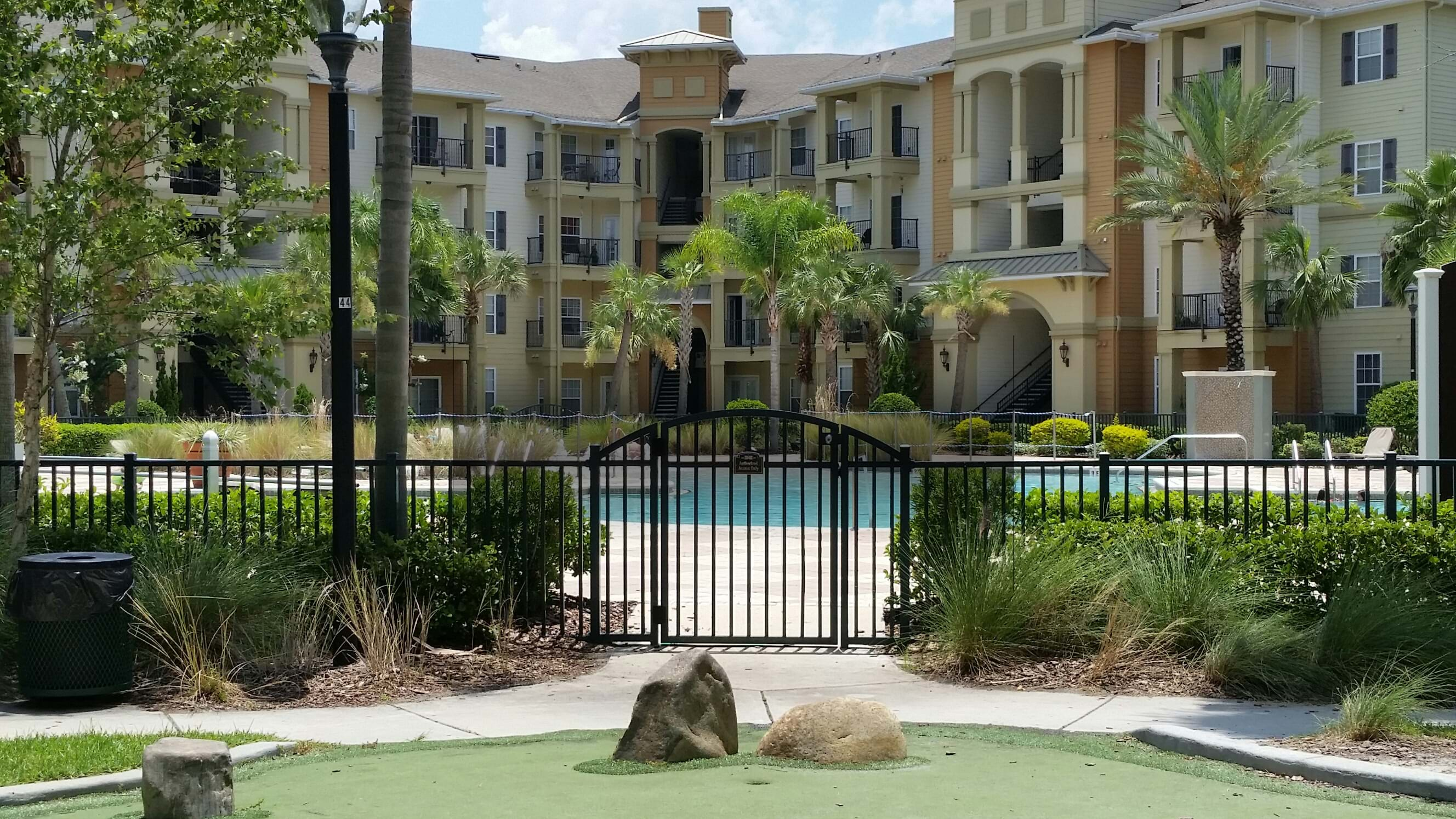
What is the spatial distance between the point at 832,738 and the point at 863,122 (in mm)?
49094

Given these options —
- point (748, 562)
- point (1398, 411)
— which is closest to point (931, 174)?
point (1398, 411)

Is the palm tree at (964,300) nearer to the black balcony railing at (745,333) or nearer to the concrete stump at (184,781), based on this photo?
the black balcony railing at (745,333)

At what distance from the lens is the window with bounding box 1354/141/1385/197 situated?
42125 mm

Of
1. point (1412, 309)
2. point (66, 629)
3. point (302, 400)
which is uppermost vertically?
point (1412, 309)

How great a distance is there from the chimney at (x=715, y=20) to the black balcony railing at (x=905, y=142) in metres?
11.8

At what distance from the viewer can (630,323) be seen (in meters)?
51.2

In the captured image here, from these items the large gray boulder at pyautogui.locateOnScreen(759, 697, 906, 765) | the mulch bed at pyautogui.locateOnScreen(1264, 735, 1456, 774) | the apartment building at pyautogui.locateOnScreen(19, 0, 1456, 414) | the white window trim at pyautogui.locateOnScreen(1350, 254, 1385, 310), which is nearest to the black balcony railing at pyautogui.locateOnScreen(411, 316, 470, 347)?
the apartment building at pyautogui.locateOnScreen(19, 0, 1456, 414)

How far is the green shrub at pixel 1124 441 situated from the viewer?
128 ft

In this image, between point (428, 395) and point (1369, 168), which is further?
point (428, 395)

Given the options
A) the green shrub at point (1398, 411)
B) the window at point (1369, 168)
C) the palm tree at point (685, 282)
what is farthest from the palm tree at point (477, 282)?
the green shrub at point (1398, 411)

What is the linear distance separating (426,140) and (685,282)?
13.1 meters

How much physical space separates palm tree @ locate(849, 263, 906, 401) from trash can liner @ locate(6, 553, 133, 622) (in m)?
38.8

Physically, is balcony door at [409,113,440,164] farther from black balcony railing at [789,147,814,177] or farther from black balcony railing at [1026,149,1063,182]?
black balcony railing at [1026,149,1063,182]

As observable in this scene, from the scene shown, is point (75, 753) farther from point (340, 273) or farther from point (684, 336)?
Answer: point (684, 336)
